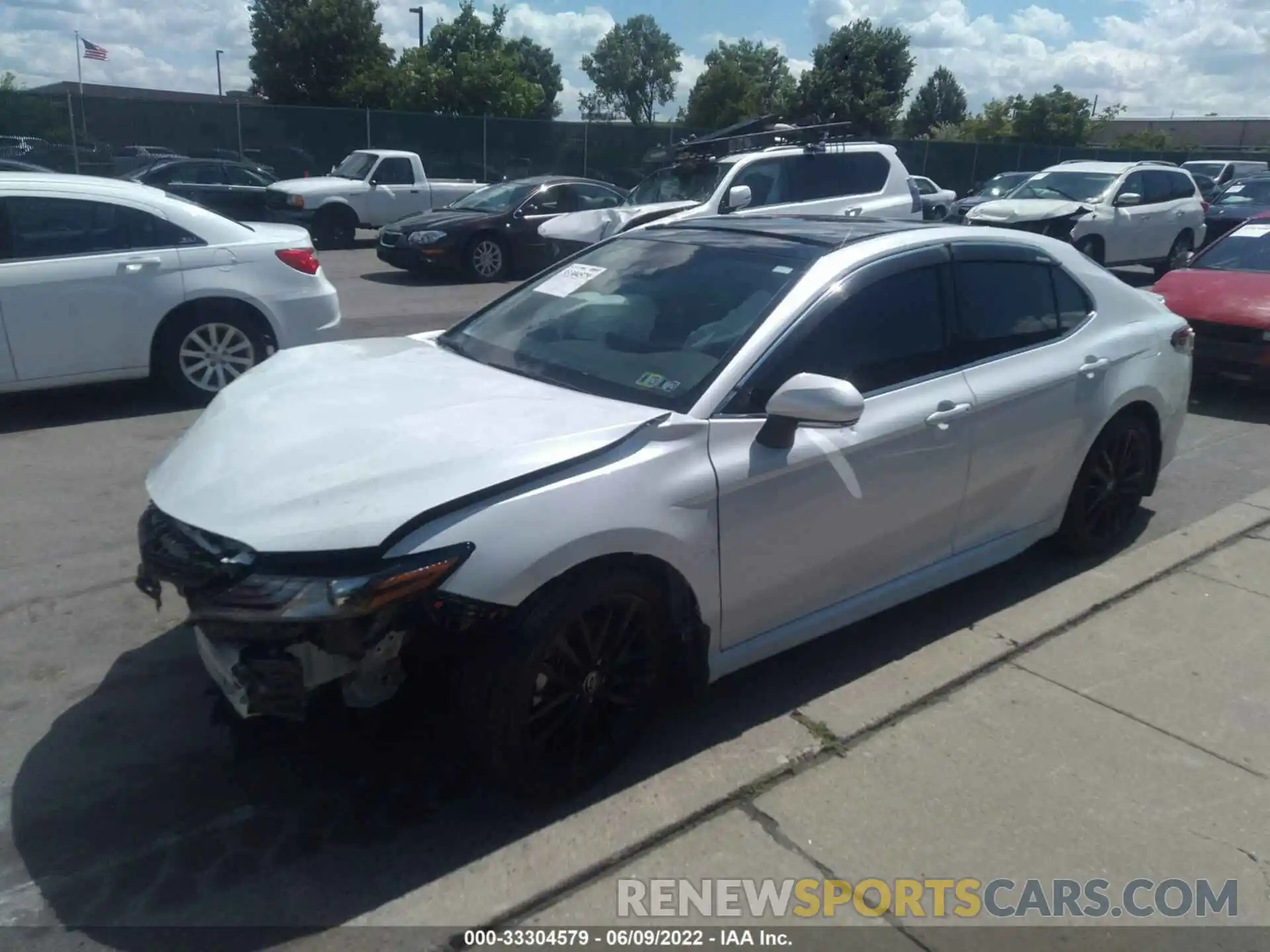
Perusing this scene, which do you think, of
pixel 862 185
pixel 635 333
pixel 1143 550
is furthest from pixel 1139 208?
pixel 635 333

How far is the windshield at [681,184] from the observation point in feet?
43.2

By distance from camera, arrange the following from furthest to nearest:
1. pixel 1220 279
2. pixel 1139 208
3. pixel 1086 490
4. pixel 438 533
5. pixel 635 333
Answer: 1. pixel 1139 208
2. pixel 1220 279
3. pixel 1086 490
4. pixel 635 333
5. pixel 438 533

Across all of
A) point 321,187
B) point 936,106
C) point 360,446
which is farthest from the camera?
point 936,106

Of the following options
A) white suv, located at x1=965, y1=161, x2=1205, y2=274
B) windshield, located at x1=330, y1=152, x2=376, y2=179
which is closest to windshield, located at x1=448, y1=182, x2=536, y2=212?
windshield, located at x1=330, y1=152, x2=376, y2=179

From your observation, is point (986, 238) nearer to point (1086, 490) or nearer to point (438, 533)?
point (1086, 490)

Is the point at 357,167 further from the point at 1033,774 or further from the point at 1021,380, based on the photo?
the point at 1033,774

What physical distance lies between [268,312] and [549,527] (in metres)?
5.33

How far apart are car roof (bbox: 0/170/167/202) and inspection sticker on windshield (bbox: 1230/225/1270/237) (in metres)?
9.21

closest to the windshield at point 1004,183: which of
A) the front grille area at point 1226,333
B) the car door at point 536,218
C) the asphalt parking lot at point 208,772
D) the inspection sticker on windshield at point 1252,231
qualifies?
the car door at point 536,218

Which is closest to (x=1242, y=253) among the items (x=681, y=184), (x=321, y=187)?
(x=681, y=184)

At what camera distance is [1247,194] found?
21.5 m

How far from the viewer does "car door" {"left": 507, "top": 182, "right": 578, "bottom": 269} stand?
16109mm

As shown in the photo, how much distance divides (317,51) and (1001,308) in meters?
47.7

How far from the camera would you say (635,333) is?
396 centimetres
